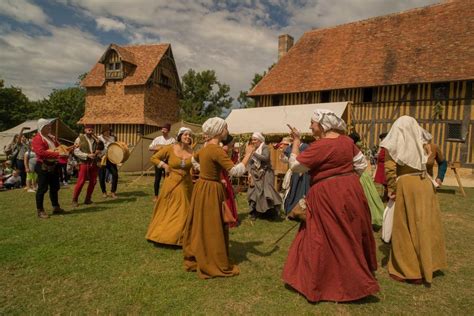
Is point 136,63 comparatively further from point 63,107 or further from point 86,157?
point 63,107

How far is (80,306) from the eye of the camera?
2.88 metres

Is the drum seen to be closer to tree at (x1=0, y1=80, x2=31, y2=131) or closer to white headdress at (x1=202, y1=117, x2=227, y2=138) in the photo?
white headdress at (x1=202, y1=117, x2=227, y2=138)

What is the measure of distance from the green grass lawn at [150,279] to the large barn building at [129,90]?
18.0 metres

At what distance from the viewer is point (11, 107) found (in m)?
39.6

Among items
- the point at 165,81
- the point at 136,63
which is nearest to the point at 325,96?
the point at 165,81

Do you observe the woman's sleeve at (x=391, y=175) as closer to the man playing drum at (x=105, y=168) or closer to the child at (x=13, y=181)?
the man playing drum at (x=105, y=168)

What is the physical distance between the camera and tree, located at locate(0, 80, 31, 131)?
38.2 meters

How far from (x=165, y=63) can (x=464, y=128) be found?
2023 cm

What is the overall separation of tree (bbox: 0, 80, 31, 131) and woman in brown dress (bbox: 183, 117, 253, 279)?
43.5m

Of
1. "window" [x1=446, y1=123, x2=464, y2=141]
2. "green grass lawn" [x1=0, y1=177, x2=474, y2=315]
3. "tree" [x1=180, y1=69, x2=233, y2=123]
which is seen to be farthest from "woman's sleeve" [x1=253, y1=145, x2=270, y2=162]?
"tree" [x1=180, y1=69, x2=233, y2=123]

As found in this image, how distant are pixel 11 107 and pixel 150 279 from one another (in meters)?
45.9

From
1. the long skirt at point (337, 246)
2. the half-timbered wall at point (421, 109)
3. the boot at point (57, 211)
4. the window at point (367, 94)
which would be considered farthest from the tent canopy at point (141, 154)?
the long skirt at point (337, 246)

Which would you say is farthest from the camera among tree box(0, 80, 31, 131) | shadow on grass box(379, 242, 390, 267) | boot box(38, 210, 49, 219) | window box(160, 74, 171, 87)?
tree box(0, 80, 31, 131)

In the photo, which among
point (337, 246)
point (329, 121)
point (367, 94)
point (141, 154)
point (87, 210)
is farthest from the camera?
point (367, 94)
